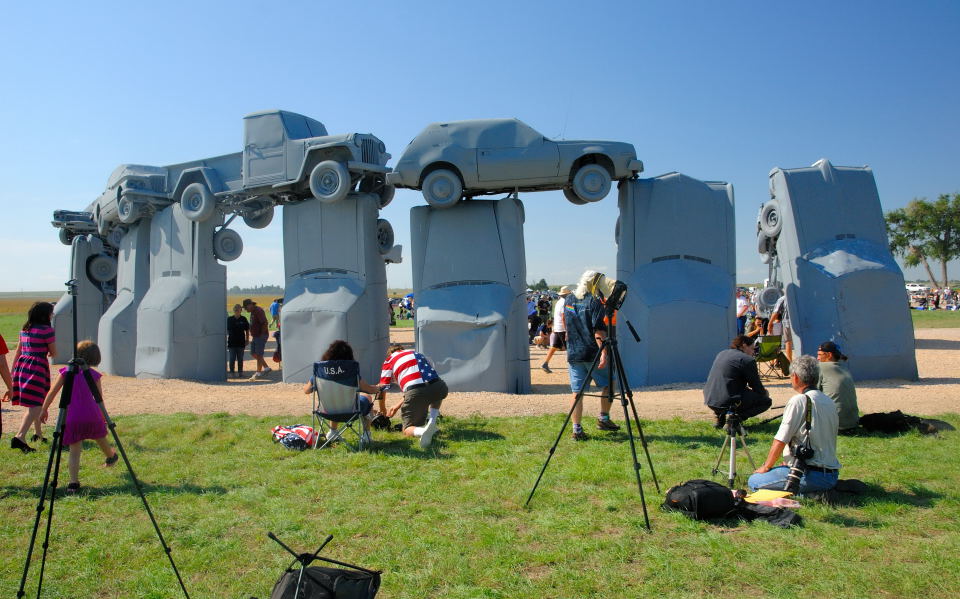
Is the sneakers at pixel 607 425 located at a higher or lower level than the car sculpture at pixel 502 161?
lower

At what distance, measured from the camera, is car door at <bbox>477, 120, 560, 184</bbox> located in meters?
13.0

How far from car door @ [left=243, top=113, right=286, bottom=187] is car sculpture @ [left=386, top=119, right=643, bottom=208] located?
287 cm

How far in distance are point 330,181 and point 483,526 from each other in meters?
10.1

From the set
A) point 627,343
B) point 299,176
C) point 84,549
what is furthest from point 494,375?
point 84,549

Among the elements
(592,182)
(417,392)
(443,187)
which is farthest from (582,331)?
(443,187)

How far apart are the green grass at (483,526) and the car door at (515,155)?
665cm

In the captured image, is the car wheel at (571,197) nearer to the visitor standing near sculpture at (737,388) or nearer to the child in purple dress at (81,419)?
the visitor standing near sculpture at (737,388)

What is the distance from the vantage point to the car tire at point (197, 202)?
1522 centimetres

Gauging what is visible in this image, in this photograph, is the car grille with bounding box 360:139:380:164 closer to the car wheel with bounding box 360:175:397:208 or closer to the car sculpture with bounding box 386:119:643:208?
the car wheel with bounding box 360:175:397:208

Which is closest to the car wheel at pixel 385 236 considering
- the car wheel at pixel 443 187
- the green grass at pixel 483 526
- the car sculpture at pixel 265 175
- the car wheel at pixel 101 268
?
the car sculpture at pixel 265 175

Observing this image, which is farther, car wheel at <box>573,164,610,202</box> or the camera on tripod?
car wheel at <box>573,164,610,202</box>

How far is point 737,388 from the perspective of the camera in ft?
22.2

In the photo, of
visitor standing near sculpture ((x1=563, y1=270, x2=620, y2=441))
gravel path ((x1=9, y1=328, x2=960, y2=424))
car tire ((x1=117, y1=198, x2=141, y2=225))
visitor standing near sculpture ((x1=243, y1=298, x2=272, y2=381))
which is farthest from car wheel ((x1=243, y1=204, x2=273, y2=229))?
visitor standing near sculpture ((x1=563, y1=270, x2=620, y2=441))

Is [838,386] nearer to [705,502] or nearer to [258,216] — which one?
[705,502]
